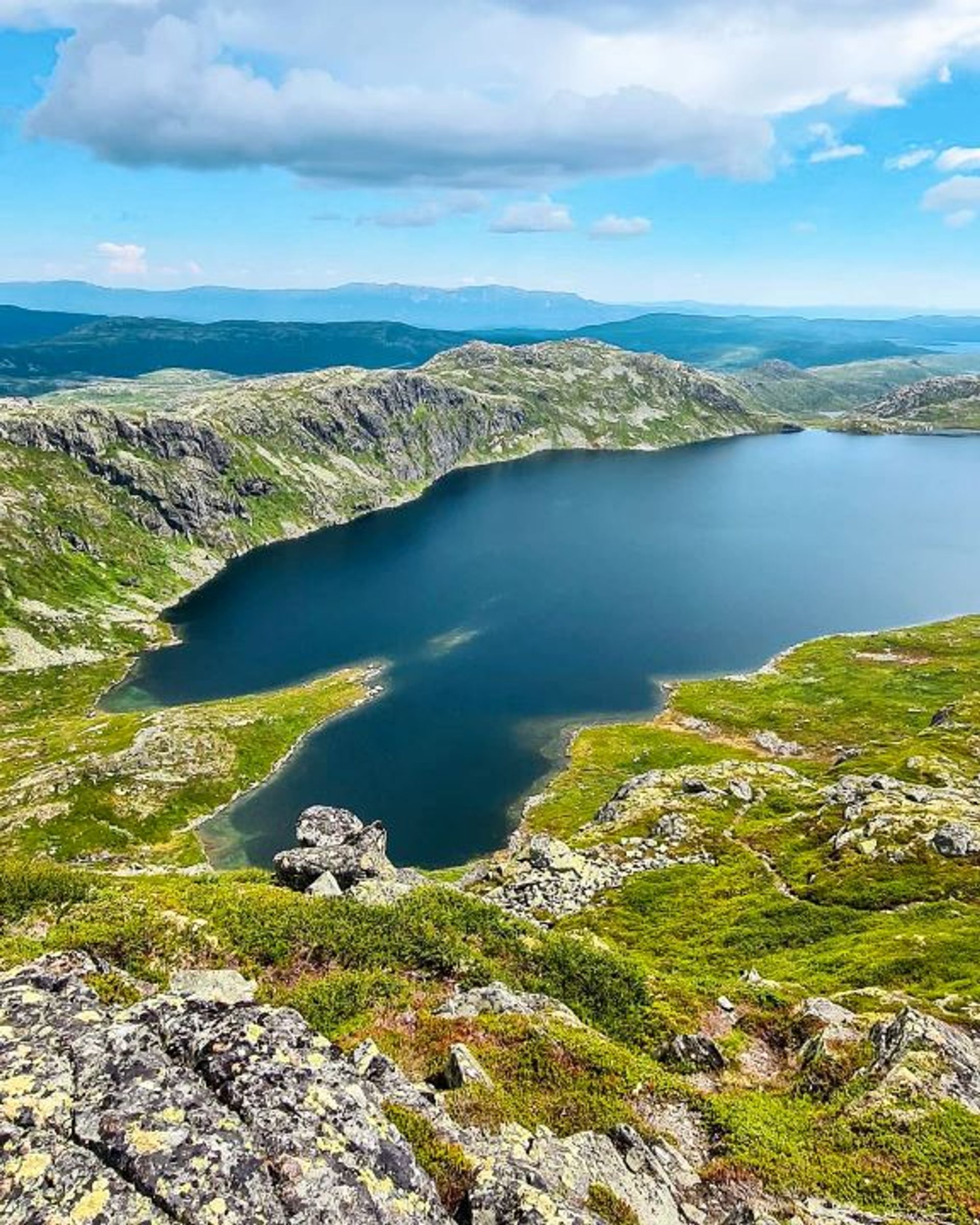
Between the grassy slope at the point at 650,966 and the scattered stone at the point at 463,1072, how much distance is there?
0.82m

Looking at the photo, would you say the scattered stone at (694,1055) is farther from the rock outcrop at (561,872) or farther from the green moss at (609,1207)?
the rock outcrop at (561,872)

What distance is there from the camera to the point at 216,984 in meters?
30.0

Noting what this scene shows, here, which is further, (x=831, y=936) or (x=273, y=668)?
(x=273, y=668)

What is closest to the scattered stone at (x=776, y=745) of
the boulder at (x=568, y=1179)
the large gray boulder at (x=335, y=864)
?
the large gray boulder at (x=335, y=864)

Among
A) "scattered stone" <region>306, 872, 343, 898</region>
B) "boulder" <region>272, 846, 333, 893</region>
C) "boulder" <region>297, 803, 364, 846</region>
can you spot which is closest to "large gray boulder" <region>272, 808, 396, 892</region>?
"boulder" <region>272, 846, 333, 893</region>

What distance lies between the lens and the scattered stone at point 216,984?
95.5 ft

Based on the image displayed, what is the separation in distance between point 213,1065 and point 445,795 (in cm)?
9321

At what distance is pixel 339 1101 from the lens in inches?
726

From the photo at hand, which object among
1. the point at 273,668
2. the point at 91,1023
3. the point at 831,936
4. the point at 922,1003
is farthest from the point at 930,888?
the point at 273,668

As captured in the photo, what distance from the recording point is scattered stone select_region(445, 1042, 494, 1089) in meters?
24.5

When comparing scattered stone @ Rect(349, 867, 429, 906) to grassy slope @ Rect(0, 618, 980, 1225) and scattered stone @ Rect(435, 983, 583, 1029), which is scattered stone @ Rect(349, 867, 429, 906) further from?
scattered stone @ Rect(435, 983, 583, 1029)

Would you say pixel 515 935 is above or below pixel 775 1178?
below

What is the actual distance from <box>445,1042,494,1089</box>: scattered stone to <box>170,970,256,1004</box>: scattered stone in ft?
28.1

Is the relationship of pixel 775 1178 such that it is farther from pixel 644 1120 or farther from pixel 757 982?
pixel 757 982
